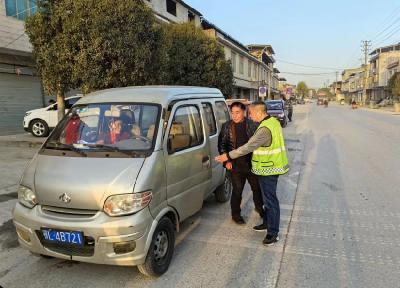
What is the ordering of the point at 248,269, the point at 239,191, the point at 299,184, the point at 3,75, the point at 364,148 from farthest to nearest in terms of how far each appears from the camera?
1. the point at 3,75
2. the point at 364,148
3. the point at 299,184
4. the point at 239,191
5. the point at 248,269

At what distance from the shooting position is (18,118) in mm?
17266

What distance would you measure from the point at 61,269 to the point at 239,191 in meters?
2.50

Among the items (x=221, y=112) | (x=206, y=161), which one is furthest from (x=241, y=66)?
(x=206, y=161)

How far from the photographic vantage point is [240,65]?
136 feet

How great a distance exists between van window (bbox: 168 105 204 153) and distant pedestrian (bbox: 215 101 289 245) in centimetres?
55

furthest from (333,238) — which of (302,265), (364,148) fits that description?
(364,148)

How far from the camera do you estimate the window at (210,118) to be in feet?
18.2

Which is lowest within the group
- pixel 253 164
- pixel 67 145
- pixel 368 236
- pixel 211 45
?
pixel 368 236

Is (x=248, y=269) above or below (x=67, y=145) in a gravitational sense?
below

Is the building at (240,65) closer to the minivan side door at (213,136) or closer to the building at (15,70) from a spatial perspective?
the building at (15,70)

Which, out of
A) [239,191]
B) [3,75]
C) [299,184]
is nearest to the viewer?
[239,191]

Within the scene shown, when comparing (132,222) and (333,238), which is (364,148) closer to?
(333,238)

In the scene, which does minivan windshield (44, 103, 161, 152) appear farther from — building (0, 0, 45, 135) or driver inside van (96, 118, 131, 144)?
building (0, 0, 45, 135)

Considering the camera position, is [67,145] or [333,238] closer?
[67,145]
